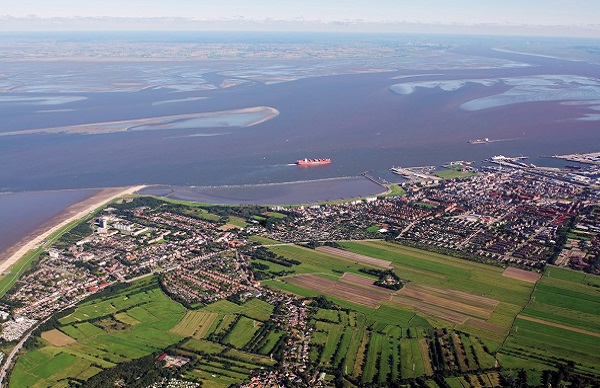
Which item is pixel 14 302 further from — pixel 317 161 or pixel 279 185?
pixel 317 161

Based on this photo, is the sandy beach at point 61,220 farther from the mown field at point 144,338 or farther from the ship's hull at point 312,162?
the ship's hull at point 312,162

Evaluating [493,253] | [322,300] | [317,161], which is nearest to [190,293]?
[322,300]

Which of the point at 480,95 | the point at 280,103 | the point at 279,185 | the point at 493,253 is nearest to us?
the point at 493,253

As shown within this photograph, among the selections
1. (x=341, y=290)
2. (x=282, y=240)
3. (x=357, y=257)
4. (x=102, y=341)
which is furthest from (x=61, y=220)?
(x=341, y=290)

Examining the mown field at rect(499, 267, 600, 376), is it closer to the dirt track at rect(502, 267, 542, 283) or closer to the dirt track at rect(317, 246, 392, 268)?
the dirt track at rect(502, 267, 542, 283)

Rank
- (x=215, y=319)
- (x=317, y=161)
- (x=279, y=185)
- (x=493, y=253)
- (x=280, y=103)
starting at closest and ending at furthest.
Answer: (x=215, y=319)
(x=493, y=253)
(x=279, y=185)
(x=317, y=161)
(x=280, y=103)
